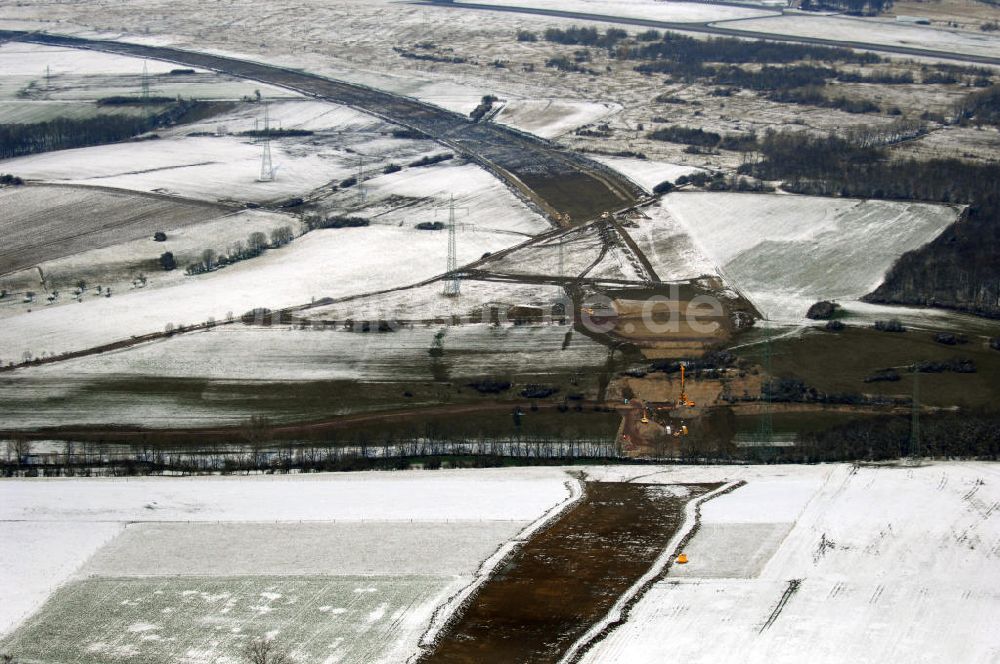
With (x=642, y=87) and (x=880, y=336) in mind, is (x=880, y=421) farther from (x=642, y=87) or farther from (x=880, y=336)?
(x=642, y=87)

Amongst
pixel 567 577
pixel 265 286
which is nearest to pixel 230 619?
pixel 567 577

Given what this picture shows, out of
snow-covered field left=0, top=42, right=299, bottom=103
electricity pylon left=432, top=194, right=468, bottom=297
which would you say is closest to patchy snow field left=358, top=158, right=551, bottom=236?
electricity pylon left=432, top=194, right=468, bottom=297

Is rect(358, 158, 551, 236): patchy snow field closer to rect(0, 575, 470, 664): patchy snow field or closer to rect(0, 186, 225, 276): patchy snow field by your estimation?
rect(0, 186, 225, 276): patchy snow field

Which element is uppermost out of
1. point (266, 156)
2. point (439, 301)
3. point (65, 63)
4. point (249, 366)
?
point (65, 63)

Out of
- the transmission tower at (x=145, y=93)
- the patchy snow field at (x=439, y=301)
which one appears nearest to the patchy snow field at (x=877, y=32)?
the transmission tower at (x=145, y=93)

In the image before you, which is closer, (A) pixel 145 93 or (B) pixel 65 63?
(A) pixel 145 93

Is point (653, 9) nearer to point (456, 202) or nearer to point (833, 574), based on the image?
point (456, 202)
